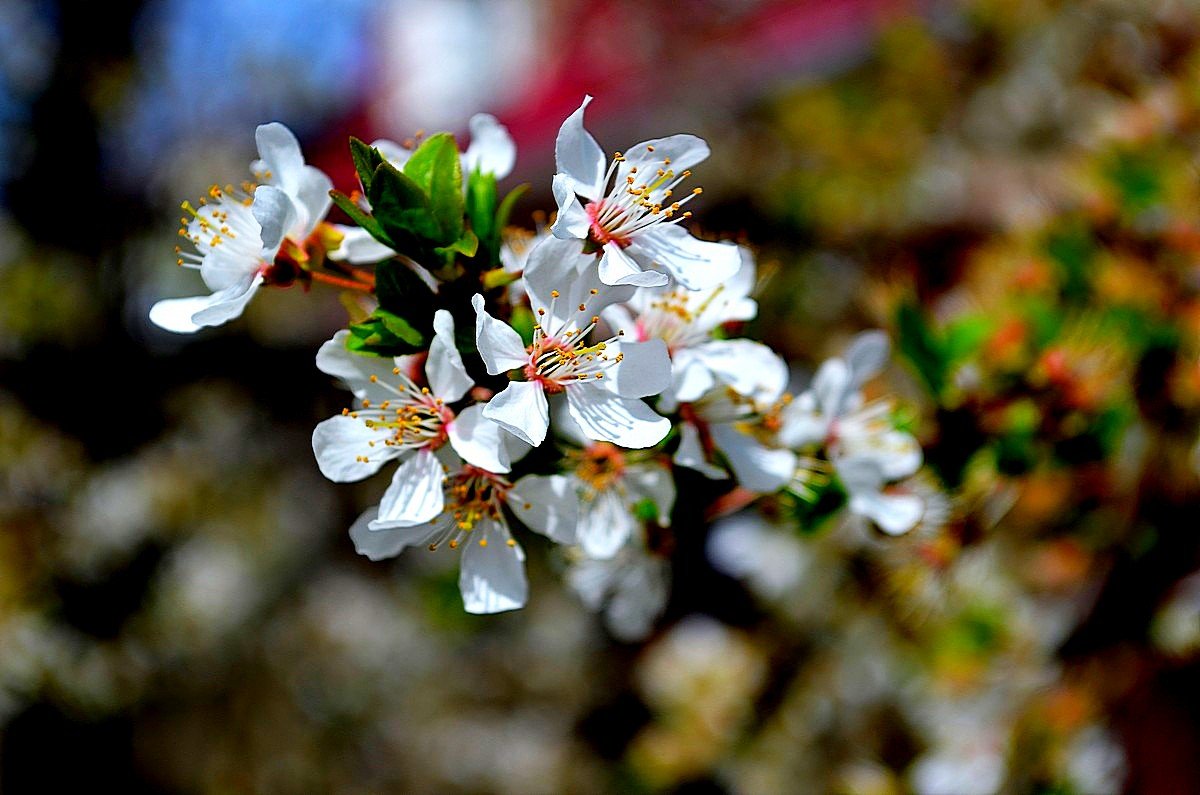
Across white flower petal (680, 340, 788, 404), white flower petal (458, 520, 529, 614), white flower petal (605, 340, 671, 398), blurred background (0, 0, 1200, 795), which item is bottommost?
blurred background (0, 0, 1200, 795)

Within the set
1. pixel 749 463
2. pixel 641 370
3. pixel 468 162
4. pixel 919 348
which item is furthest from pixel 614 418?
pixel 919 348

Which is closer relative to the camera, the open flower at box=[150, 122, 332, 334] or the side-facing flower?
the open flower at box=[150, 122, 332, 334]

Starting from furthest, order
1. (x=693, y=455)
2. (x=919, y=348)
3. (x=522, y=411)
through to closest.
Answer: (x=919, y=348) → (x=693, y=455) → (x=522, y=411)

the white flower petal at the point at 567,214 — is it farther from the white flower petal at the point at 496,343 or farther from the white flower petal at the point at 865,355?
the white flower petal at the point at 865,355

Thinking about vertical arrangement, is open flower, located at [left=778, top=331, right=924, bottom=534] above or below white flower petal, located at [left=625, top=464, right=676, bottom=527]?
below

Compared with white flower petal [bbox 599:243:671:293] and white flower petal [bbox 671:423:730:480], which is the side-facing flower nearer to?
white flower petal [bbox 671:423:730:480]

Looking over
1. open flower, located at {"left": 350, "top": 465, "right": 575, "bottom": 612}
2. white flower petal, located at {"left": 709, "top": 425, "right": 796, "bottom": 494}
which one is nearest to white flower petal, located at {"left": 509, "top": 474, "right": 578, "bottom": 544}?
open flower, located at {"left": 350, "top": 465, "right": 575, "bottom": 612}

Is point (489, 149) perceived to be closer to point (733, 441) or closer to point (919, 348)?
point (733, 441)
